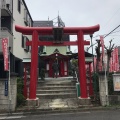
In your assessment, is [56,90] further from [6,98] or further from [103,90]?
[6,98]

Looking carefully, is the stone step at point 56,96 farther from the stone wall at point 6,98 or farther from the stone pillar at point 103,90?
the stone wall at point 6,98

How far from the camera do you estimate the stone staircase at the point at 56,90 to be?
55.7 feet

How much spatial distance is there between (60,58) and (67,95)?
1158cm

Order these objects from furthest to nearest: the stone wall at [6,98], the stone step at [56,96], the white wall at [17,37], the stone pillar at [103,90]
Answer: the white wall at [17,37] → the stone step at [56,96] → the stone pillar at [103,90] → the stone wall at [6,98]

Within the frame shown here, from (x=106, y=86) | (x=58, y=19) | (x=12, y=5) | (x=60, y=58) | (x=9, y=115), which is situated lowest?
(x=9, y=115)

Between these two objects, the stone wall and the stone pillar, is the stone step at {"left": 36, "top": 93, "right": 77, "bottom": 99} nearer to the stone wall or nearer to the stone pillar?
the stone pillar

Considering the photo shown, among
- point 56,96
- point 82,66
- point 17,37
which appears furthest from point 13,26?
point 82,66

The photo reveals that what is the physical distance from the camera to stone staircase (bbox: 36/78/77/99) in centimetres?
1698

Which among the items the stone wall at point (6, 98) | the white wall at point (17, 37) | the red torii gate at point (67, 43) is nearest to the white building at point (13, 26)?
the white wall at point (17, 37)

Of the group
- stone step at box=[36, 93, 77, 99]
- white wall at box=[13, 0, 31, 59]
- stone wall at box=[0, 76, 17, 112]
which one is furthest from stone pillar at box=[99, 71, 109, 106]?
white wall at box=[13, 0, 31, 59]

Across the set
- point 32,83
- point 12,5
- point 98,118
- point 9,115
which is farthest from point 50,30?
point 12,5

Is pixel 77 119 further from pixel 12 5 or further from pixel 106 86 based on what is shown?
pixel 12 5

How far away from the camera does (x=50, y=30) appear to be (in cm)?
1594

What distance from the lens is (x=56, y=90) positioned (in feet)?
58.4
